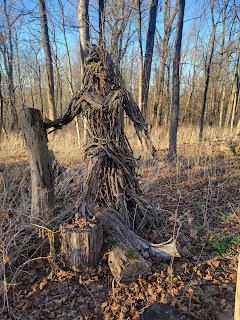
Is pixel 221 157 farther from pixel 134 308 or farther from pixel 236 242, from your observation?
pixel 134 308

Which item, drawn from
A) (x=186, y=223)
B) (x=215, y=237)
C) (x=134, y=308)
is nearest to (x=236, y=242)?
(x=215, y=237)

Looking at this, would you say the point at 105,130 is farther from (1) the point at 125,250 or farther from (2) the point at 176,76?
(2) the point at 176,76

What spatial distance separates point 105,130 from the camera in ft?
10.0

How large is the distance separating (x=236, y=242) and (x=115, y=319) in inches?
69.7

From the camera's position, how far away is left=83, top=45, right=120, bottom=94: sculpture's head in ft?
9.84

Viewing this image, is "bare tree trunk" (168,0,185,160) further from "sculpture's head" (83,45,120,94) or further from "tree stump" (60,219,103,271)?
"tree stump" (60,219,103,271)

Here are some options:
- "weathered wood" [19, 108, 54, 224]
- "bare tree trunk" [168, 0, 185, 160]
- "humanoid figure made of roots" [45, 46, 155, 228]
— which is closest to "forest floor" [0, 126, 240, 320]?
"weathered wood" [19, 108, 54, 224]

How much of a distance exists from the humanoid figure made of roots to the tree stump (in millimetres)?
303

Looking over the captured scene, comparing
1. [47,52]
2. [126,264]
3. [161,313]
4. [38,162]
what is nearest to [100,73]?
[38,162]

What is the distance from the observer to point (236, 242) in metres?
3.14

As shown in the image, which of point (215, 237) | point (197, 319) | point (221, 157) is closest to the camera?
point (197, 319)

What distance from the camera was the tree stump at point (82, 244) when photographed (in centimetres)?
255

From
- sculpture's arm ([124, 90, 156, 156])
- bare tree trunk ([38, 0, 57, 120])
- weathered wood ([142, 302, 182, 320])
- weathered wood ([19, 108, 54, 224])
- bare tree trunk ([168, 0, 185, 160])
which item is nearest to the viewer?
weathered wood ([142, 302, 182, 320])

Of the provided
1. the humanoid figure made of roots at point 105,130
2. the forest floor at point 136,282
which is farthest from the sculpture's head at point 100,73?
the forest floor at point 136,282
